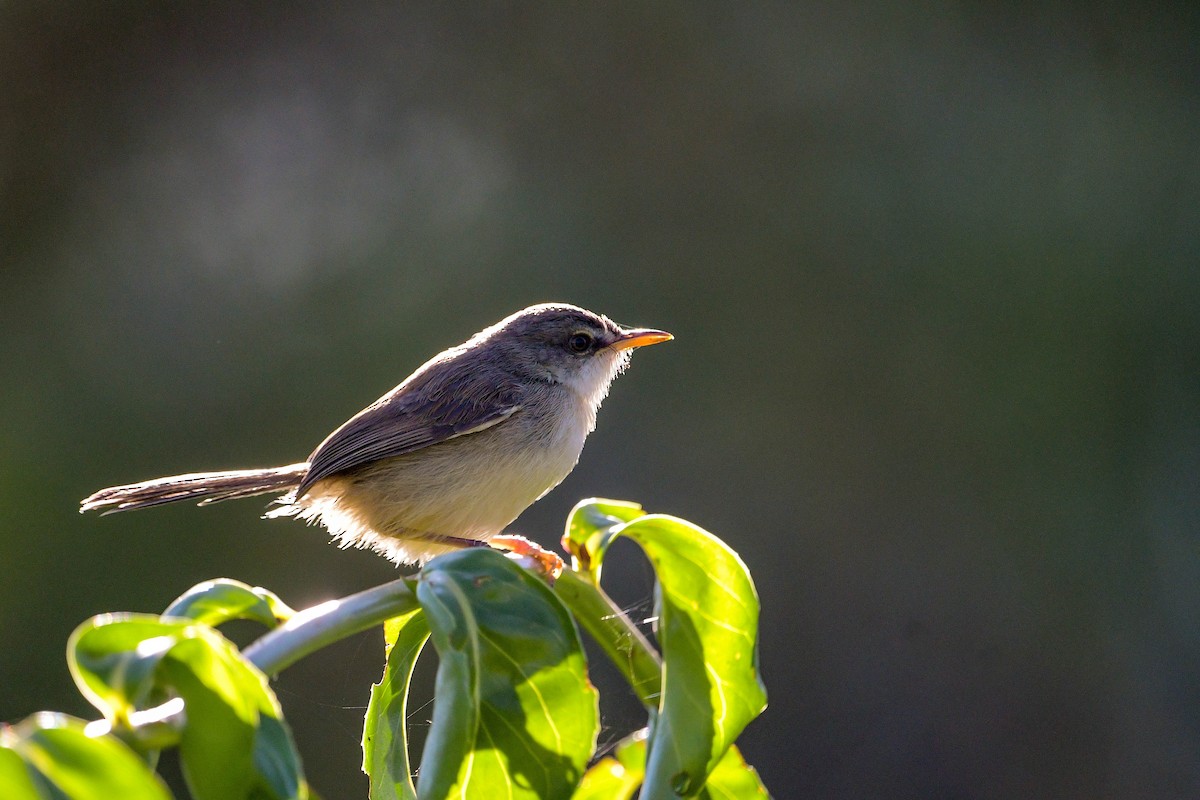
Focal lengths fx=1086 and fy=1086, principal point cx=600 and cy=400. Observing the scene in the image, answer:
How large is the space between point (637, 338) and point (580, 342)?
0.23m

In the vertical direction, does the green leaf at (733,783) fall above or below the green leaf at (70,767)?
below

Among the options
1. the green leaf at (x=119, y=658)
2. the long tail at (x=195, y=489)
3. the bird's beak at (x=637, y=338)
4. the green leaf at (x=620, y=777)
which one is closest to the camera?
the green leaf at (x=119, y=658)

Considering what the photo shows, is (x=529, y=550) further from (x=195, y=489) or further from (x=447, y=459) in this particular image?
(x=195, y=489)

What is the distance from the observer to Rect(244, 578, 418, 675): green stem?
122cm

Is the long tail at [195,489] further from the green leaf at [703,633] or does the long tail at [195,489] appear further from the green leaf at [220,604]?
the green leaf at [703,633]

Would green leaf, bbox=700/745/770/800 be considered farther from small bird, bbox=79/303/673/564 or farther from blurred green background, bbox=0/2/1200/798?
blurred green background, bbox=0/2/1200/798

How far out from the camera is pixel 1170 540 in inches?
300

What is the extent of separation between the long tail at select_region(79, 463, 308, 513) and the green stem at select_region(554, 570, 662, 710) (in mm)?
2406

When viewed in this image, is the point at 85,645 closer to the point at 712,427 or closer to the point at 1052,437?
the point at 712,427

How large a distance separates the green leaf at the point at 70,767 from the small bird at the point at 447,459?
2550 millimetres

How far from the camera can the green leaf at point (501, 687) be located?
136 cm

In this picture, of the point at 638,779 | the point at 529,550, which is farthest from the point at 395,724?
the point at 529,550

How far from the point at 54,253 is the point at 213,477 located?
5706 millimetres

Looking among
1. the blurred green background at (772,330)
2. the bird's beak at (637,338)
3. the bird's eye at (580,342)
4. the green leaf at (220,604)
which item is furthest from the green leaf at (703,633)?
the blurred green background at (772,330)
